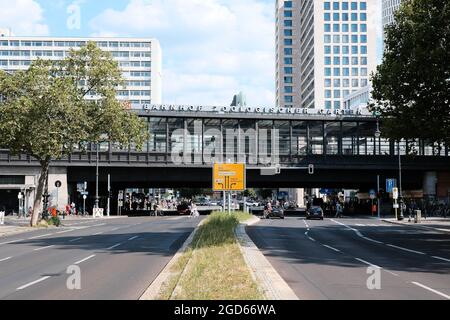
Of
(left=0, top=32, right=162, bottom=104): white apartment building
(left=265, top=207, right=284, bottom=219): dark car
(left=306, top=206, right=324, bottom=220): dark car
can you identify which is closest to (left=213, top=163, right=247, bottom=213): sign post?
(left=306, top=206, right=324, bottom=220): dark car

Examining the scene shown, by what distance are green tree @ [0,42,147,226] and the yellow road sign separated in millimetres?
6077

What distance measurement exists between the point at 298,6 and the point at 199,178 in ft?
365

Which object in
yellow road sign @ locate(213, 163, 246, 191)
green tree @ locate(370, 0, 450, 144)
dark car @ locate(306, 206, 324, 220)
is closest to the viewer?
green tree @ locate(370, 0, 450, 144)

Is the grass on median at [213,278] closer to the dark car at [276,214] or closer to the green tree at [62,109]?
the green tree at [62,109]

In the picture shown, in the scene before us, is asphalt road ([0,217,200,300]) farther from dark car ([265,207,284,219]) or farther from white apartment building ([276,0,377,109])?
white apartment building ([276,0,377,109])

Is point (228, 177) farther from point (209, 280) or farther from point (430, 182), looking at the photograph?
point (430, 182)

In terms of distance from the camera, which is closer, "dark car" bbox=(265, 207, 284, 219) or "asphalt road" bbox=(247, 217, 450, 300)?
"asphalt road" bbox=(247, 217, 450, 300)

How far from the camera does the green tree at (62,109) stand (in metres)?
38.3

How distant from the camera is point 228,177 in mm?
43875

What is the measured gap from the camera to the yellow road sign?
143 feet

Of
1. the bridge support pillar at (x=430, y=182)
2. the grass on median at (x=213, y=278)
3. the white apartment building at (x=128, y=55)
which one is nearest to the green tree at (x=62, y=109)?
Result: the grass on median at (x=213, y=278)

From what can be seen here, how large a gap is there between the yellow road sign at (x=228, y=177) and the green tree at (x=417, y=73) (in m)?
15.1
